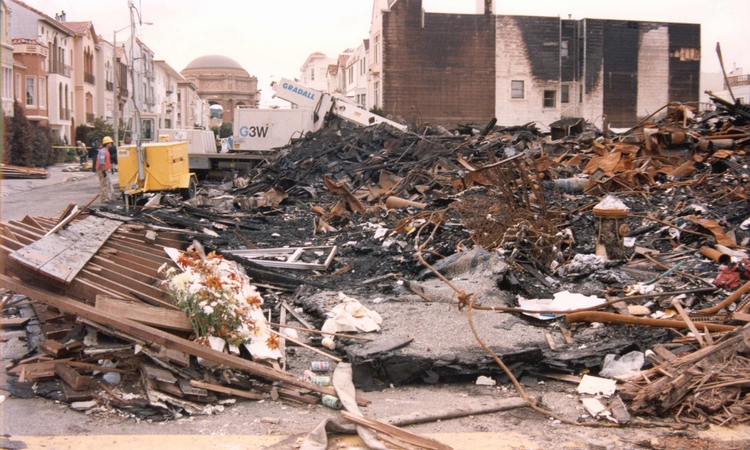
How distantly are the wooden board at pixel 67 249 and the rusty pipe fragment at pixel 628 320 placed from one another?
455 centimetres

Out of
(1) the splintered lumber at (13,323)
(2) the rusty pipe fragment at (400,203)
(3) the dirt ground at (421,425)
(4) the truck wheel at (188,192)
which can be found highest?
(4) the truck wheel at (188,192)

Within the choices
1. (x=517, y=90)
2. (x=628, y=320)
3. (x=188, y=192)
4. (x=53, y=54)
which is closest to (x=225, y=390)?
(x=628, y=320)

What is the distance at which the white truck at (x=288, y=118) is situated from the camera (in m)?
22.7

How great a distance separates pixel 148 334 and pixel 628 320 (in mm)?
4179

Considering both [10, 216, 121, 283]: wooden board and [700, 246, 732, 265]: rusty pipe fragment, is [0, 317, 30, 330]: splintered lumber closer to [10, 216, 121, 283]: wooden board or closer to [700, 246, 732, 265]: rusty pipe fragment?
[10, 216, 121, 283]: wooden board

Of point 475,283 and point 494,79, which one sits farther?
point 494,79

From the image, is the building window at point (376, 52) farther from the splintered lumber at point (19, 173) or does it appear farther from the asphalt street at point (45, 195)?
the splintered lumber at point (19, 173)

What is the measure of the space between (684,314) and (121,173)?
41.0 feet

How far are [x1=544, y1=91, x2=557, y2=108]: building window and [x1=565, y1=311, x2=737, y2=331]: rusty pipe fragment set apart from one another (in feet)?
127

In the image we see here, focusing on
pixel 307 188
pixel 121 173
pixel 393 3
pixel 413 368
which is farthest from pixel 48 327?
pixel 393 3

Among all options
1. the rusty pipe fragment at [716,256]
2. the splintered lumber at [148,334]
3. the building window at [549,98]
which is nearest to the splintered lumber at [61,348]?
the splintered lumber at [148,334]

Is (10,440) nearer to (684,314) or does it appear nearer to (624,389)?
(624,389)

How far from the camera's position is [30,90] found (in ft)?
143

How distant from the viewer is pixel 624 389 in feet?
16.4
